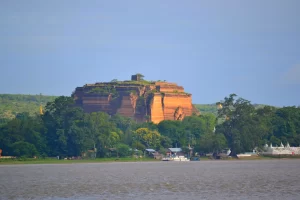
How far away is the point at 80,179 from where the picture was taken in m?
81.9

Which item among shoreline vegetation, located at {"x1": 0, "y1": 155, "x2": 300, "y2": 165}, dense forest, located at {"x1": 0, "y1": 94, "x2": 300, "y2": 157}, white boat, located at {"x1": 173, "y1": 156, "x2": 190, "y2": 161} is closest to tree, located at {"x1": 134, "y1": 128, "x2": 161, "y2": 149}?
dense forest, located at {"x1": 0, "y1": 94, "x2": 300, "y2": 157}

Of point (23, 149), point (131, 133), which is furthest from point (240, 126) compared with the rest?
point (23, 149)

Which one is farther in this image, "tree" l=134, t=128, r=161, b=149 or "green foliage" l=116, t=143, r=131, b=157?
"tree" l=134, t=128, r=161, b=149

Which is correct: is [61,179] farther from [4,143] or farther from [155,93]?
[155,93]

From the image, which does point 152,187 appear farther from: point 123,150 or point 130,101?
point 130,101

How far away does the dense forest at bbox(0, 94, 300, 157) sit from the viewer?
136500 mm

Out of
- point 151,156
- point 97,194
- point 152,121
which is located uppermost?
point 152,121

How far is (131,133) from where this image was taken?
15825cm

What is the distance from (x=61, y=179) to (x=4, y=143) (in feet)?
179

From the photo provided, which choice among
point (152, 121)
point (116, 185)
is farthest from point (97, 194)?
point (152, 121)

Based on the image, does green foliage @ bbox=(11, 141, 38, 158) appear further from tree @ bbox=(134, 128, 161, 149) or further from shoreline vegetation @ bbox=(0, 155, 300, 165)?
tree @ bbox=(134, 128, 161, 149)

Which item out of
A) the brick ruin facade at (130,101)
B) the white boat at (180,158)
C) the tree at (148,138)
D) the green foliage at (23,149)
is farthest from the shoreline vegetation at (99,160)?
the brick ruin facade at (130,101)

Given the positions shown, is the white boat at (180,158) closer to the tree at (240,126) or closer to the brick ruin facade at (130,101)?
the tree at (240,126)

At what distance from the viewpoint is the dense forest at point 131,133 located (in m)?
136
